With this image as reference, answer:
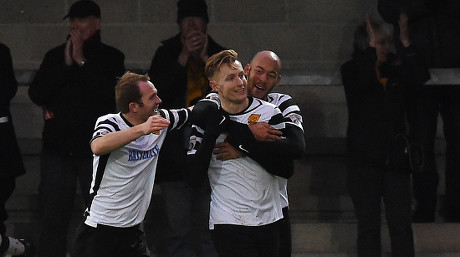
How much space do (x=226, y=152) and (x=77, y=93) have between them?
8.35 feet

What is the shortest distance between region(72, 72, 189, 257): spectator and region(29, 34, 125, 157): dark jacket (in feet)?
5.72

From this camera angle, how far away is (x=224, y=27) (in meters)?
11.6

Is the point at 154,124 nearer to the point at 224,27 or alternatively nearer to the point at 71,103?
the point at 71,103

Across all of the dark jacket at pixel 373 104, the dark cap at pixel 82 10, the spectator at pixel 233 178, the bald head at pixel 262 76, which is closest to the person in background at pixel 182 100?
the dark cap at pixel 82 10

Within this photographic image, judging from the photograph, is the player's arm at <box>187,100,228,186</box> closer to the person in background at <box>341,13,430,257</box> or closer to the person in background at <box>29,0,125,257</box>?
the person in background at <box>29,0,125,257</box>

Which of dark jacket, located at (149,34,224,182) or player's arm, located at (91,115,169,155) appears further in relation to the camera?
dark jacket, located at (149,34,224,182)

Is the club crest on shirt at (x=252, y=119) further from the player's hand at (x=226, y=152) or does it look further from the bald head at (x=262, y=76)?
the bald head at (x=262, y=76)

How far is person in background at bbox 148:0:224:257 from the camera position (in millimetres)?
9602

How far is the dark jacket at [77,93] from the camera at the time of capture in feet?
32.3

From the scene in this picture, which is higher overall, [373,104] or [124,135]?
[124,135]

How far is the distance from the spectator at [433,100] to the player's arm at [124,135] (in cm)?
343

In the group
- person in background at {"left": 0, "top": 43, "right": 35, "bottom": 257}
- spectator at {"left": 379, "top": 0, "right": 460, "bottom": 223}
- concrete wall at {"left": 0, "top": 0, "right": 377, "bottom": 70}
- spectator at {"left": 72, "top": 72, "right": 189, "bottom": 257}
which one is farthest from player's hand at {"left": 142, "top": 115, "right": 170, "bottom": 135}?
concrete wall at {"left": 0, "top": 0, "right": 377, "bottom": 70}

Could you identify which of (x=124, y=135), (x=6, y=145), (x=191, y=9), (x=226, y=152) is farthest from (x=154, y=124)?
(x=6, y=145)

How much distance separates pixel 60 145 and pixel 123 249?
6.54ft
